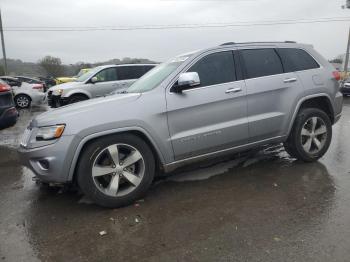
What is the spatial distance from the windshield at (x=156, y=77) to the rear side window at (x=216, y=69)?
0.82ft

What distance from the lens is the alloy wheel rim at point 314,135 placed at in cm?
485

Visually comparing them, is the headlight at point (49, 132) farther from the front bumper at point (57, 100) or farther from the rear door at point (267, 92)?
the front bumper at point (57, 100)

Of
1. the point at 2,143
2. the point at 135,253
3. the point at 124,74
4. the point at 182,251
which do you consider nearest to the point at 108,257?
the point at 135,253

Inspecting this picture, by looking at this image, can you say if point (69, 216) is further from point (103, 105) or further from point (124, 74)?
point (124, 74)

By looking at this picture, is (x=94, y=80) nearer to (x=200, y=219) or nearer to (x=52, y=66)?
(x=200, y=219)

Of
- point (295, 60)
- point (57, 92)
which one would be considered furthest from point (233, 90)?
point (57, 92)

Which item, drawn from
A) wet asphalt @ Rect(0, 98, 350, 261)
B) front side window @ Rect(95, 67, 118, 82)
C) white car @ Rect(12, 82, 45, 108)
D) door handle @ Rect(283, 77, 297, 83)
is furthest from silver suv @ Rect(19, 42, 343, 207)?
white car @ Rect(12, 82, 45, 108)

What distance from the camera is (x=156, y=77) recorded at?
4.33m

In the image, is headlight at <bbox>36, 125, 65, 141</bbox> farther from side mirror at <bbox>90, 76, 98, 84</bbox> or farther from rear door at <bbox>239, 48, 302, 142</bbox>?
side mirror at <bbox>90, 76, 98, 84</bbox>

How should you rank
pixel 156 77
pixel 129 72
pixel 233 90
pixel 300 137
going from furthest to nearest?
pixel 129 72 < pixel 300 137 < pixel 156 77 < pixel 233 90

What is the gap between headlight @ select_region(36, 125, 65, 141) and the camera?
3438mm

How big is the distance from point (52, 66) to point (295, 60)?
58.6 metres

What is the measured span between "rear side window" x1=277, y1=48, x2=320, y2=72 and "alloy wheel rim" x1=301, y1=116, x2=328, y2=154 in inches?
30.8

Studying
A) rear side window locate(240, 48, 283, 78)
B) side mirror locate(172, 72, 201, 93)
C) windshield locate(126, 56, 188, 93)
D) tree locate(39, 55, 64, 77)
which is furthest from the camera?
tree locate(39, 55, 64, 77)
